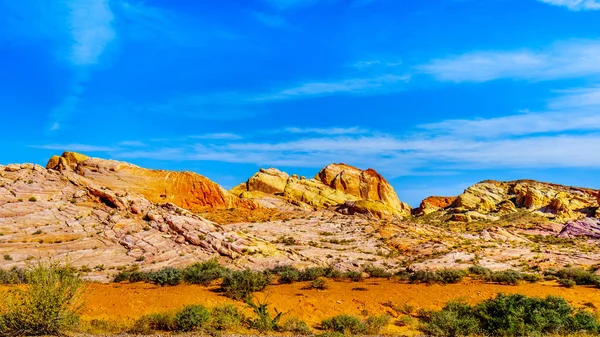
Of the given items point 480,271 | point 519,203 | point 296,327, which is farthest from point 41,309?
point 519,203

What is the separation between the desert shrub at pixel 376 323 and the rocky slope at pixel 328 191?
139 ft

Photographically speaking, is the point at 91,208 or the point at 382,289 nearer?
the point at 382,289

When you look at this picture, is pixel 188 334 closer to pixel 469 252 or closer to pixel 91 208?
pixel 91 208

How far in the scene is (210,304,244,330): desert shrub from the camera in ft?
56.4

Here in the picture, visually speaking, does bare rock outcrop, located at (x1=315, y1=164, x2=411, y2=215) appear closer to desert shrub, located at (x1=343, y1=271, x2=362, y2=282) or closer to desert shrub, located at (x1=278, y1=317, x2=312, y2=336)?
desert shrub, located at (x1=343, y1=271, x2=362, y2=282)

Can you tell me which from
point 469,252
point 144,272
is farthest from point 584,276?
point 144,272

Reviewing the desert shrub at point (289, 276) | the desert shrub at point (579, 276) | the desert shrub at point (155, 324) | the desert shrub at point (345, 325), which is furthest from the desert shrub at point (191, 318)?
the desert shrub at point (579, 276)

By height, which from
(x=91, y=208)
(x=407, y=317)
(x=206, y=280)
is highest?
(x=91, y=208)

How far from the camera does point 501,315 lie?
18.1 meters

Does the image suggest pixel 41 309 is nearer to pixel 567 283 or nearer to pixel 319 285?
pixel 319 285

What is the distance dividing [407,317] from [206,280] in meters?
10.8

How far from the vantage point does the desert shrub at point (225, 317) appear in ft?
56.4

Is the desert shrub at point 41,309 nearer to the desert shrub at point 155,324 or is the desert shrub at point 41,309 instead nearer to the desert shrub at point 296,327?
the desert shrub at point 155,324

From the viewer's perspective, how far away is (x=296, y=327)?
17359 millimetres
